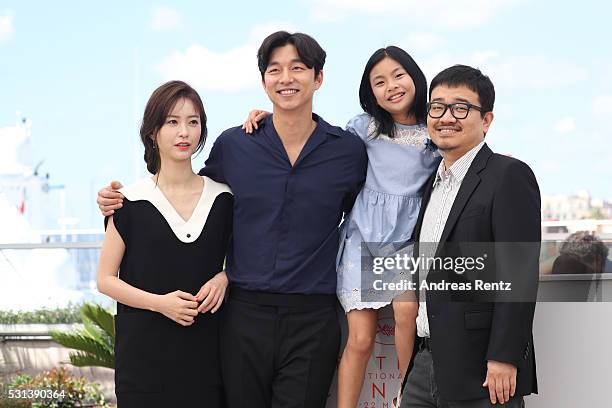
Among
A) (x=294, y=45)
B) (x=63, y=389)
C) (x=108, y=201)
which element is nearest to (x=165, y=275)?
(x=108, y=201)

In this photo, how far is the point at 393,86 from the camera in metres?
2.97

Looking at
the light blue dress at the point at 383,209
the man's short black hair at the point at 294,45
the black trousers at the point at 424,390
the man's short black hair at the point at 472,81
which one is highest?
the man's short black hair at the point at 294,45

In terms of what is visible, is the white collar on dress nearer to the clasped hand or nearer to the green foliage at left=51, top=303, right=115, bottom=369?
the clasped hand

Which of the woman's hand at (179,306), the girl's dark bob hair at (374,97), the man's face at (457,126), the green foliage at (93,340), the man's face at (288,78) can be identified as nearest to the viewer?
the man's face at (457,126)

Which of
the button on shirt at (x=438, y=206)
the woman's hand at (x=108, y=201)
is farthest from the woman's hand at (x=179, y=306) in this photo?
the button on shirt at (x=438, y=206)

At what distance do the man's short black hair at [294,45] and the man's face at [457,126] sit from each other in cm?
51

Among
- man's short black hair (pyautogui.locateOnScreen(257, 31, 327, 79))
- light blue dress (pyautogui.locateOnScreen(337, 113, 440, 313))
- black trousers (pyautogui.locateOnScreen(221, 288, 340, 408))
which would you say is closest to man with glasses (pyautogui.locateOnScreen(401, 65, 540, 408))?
light blue dress (pyautogui.locateOnScreen(337, 113, 440, 313))

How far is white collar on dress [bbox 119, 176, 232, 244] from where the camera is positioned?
2840 mm

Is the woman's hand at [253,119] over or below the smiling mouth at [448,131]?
over

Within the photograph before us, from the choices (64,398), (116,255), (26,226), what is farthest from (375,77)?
(26,226)

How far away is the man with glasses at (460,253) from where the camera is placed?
7.93ft

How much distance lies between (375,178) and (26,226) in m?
10.2

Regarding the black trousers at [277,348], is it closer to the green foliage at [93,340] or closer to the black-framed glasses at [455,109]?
the black-framed glasses at [455,109]

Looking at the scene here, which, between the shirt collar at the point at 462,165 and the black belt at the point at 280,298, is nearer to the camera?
the shirt collar at the point at 462,165
